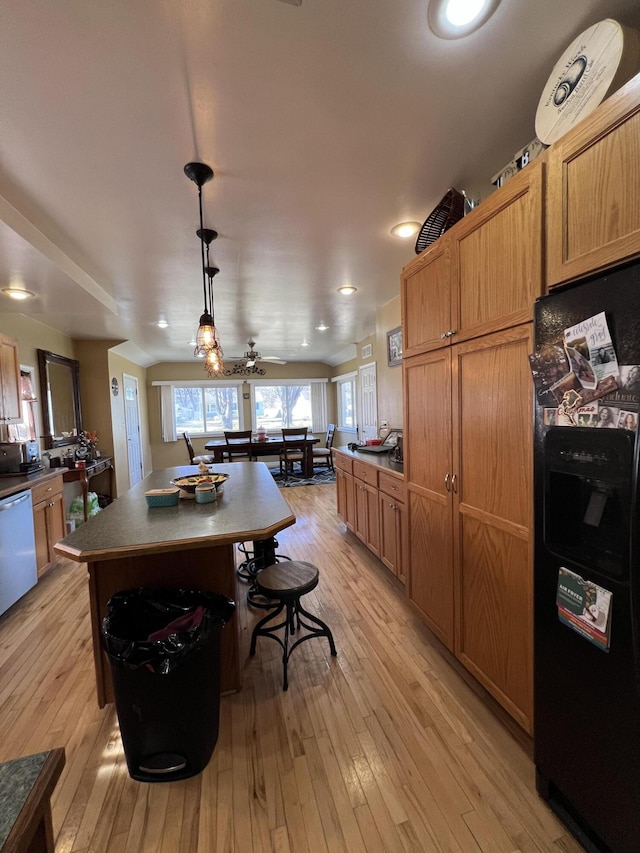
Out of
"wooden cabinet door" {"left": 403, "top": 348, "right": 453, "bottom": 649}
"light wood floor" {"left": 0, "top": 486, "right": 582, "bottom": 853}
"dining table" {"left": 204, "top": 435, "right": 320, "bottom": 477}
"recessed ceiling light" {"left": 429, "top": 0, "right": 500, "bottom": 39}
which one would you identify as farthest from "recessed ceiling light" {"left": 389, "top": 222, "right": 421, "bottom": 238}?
"dining table" {"left": 204, "top": 435, "right": 320, "bottom": 477}

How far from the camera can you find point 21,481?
9.23 feet

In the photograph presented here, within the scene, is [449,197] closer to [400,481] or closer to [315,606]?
[400,481]

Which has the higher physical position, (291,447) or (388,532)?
(291,447)

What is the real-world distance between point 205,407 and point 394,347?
565 cm

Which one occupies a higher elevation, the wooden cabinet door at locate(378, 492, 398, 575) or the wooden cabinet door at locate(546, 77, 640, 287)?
the wooden cabinet door at locate(546, 77, 640, 287)

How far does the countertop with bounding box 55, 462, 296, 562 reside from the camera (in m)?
1.37

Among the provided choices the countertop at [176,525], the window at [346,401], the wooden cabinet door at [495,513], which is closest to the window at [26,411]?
the countertop at [176,525]

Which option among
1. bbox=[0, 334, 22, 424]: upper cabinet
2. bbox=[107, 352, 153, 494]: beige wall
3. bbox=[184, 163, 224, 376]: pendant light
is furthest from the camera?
bbox=[107, 352, 153, 494]: beige wall

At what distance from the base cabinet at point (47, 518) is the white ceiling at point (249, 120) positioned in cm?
169

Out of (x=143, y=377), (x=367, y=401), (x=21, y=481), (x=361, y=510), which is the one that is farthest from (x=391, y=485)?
(x=143, y=377)

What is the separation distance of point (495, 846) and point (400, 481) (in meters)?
1.60

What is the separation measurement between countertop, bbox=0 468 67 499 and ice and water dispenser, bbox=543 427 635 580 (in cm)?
324

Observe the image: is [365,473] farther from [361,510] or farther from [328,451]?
[328,451]

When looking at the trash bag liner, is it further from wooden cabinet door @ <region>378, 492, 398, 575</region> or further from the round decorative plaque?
the round decorative plaque
